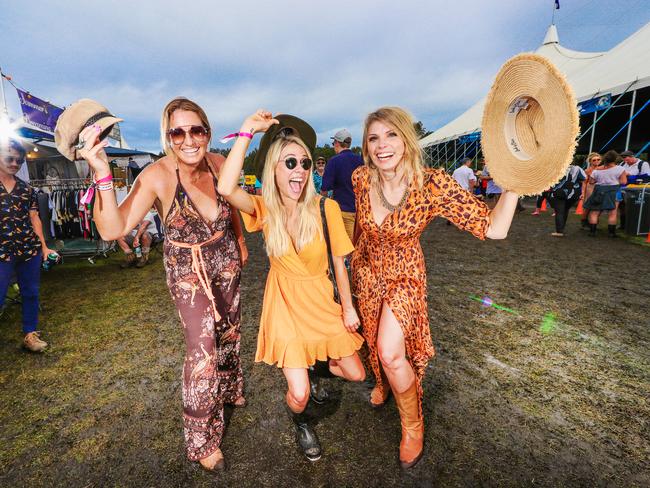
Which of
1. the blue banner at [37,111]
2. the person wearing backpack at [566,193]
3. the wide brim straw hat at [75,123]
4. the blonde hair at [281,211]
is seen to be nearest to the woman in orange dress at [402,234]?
the blonde hair at [281,211]

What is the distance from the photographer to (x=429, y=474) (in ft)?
6.97

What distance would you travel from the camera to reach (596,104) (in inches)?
490

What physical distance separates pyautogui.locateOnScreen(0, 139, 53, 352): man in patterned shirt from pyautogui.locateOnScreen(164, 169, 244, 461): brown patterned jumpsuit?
257 cm

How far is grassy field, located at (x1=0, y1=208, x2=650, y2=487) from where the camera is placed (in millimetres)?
2176

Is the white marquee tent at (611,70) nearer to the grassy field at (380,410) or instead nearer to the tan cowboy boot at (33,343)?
the grassy field at (380,410)

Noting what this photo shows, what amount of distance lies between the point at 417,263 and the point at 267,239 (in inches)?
42.2

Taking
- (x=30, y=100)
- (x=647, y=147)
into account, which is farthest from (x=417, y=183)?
(x=647, y=147)

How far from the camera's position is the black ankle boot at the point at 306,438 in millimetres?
2248

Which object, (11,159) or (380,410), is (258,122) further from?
(11,159)

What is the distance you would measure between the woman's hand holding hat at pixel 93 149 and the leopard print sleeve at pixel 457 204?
1975mm

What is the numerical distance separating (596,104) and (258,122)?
50.5ft

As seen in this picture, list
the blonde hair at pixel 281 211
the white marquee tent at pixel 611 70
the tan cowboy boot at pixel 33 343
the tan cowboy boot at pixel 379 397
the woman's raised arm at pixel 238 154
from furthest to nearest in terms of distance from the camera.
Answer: the white marquee tent at pixel 611 70, the tan cowboy boot at pixel 33 343, the tan cowboy boot at pixel 379 397, the blonde hair at pixel 281 211, the woman's raised arm at pixel 238 154

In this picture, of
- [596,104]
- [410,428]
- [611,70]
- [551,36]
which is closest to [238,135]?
[410,428]

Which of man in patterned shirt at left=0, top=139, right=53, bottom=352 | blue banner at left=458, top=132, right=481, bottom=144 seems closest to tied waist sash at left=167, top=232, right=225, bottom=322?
man in patterned shirt at left=0, top=139, right=53, bottom=352
